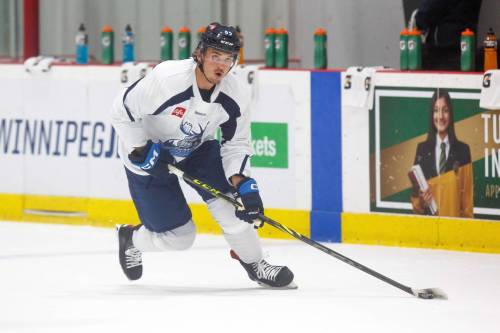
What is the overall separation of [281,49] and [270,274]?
7.64 ft

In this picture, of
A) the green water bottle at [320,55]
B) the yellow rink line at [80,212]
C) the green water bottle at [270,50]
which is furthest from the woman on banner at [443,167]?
the green water bottle at [270,50]

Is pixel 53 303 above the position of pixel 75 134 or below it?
below

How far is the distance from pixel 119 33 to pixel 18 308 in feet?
15.1

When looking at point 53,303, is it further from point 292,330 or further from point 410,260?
point 410,260

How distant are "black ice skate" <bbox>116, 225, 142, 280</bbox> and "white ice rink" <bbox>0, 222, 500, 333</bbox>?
0.08m

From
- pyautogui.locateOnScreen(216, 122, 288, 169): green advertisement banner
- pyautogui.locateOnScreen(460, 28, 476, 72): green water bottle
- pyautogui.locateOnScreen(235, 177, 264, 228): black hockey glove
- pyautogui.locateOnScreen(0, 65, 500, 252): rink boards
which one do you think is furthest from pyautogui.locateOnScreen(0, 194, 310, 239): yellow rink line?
pyautogui.locateOnScreen(235, 177, 264, 228): black hockey glove

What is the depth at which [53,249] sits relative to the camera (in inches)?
314

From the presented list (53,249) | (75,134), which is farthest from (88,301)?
(75,134)

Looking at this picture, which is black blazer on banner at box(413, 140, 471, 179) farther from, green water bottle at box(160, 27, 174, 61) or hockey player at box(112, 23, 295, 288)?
green water bottle at box(160, 27, 174, 61)

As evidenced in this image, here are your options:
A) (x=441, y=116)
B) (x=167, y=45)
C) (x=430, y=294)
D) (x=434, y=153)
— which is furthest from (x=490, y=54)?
(x=167, y=45)

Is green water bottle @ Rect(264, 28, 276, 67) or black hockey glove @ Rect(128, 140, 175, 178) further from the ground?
green water bottle @ Rect(264, 28, 276, 67)

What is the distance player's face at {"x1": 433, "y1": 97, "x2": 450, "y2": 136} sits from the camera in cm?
770

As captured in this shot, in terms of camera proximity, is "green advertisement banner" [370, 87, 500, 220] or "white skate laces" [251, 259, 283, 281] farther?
"green advertisement banner" [370, 87, 500, 220]

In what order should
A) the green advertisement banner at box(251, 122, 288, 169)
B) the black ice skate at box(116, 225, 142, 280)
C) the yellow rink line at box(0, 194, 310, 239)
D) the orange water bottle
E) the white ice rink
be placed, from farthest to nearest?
1. the yellow rink line at box(0, 194, 310, 239)
2. the green advertisement banner at box(251, 122, 288, 169)
3. the orange water bottle
4. the black ice skate at box(116, 225, 142, 280)
5. the white ice rink
